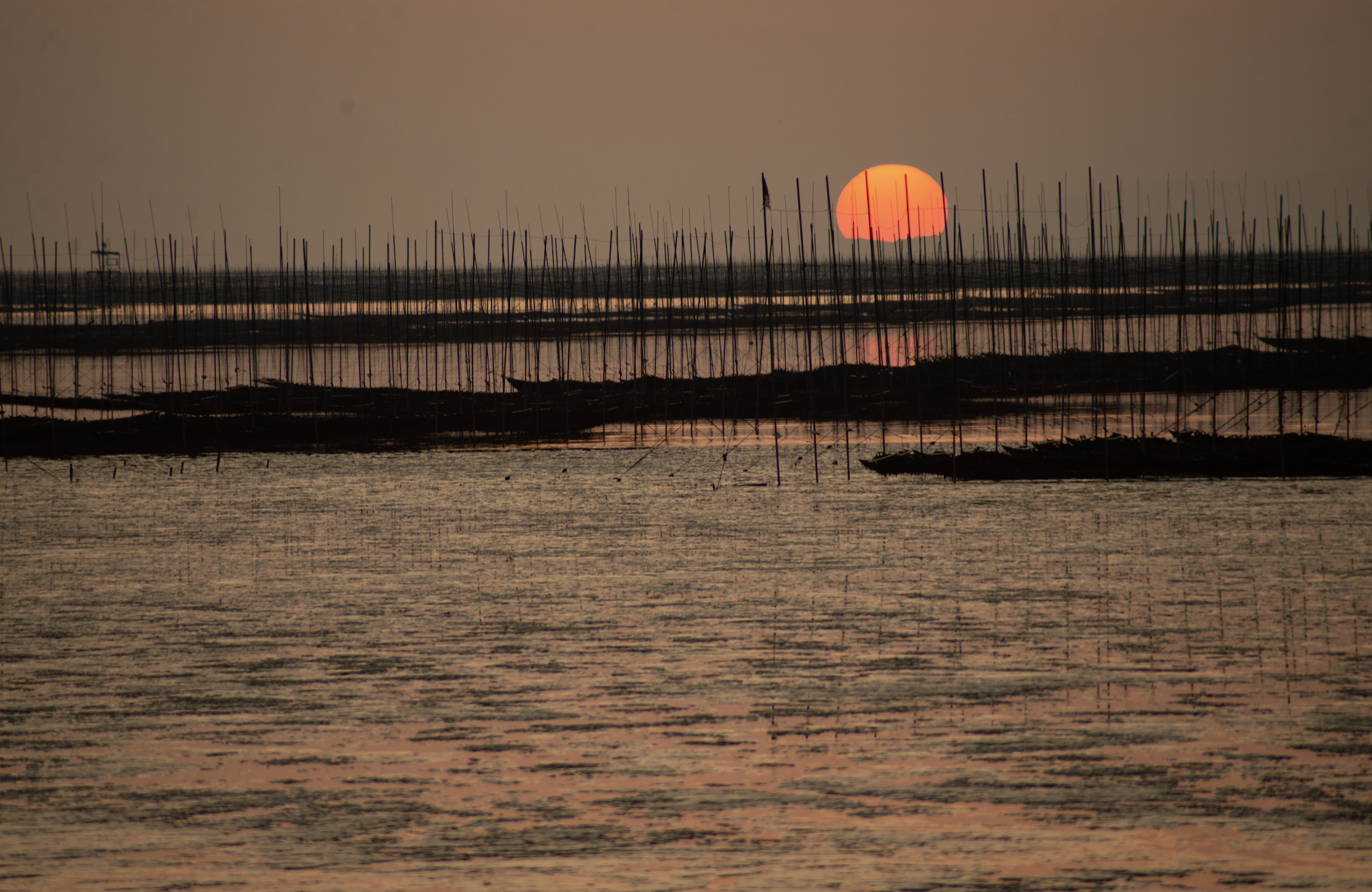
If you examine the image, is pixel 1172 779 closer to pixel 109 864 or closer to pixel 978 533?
pixel 109 864

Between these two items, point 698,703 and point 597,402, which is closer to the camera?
point 698,703

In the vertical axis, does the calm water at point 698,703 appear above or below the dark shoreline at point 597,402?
below

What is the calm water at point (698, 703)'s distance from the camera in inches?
169

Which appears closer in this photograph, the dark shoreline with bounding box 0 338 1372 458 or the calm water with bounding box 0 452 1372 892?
the calm water with bounding box 0 452 1372 892

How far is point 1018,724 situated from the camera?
5.41m

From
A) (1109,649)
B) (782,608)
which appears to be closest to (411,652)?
(782,608)

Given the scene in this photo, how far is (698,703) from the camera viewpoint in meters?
5.75

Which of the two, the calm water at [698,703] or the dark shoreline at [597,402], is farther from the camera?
the dark shoreline at [597,402]

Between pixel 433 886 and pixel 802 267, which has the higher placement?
pixel 802 267

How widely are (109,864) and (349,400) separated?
17.9 meters

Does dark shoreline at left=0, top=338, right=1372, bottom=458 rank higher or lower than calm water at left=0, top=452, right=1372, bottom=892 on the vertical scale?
higher

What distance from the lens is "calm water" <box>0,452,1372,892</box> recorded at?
4.29 meters

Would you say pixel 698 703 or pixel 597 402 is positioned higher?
pixel 597 402

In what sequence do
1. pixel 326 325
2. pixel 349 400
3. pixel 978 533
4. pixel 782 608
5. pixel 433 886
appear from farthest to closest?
pixel 326 325, pixel 349 400, pixel 978 533, pixel 782 608, pixel 433 886
